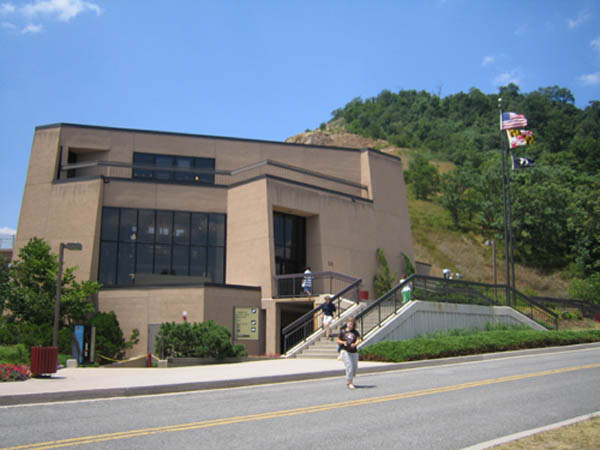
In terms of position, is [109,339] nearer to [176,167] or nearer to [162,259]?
[162,259]

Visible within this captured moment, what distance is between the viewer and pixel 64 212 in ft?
92.7

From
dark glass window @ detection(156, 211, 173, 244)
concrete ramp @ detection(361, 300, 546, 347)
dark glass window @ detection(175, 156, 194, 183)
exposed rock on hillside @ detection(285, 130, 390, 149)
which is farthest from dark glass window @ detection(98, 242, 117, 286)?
exposed rock on hillside @ detection(285, 130, 390, 149)

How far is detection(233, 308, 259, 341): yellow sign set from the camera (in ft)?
84.3

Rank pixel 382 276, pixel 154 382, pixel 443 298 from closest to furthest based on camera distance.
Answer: pixel 154 382, pixel 443 298, pixel 382 276

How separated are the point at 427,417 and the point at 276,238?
827 inches

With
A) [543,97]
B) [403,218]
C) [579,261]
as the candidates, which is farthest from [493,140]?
[403,218]

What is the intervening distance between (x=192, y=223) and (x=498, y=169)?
5456cm

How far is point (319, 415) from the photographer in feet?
30.5

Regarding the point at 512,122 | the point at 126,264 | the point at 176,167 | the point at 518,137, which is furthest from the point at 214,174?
the point at 518,137

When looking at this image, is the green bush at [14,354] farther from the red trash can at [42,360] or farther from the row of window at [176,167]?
the row of window at [176,167]

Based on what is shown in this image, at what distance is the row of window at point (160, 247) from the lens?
28.1 meters

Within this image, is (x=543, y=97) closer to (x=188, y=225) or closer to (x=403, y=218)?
(x=403, y=218)

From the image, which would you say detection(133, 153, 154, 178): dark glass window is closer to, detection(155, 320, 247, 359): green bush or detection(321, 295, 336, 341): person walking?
detection(155, 320, 247, 359): green bush

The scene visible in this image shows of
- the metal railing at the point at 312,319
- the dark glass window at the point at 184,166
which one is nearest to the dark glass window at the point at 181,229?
the dark glass window at the point at 184,166
